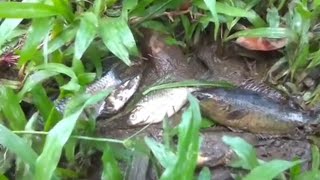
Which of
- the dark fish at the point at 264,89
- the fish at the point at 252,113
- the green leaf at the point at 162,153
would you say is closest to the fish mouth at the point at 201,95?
the fish at the point at 252,113

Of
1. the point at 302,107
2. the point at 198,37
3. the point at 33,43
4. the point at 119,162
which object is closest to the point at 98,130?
the point at 119,162

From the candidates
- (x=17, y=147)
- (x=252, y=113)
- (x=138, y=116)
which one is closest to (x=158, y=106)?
(x=138, y=116)

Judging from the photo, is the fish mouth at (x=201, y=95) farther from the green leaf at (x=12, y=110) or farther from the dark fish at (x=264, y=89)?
the green leaf at (x=12, y=110)

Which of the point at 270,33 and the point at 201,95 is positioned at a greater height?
the point at 270,33

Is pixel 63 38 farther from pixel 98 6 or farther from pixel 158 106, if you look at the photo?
pixel 158 106

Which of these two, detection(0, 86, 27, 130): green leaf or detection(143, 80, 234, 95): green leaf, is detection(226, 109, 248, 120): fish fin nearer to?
detection(143, 80, 234, 95): green leaf

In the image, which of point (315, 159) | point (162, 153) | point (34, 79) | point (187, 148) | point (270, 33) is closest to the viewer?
point (187, 148)

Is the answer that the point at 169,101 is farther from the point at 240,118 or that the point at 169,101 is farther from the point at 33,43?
the point at 33,43
